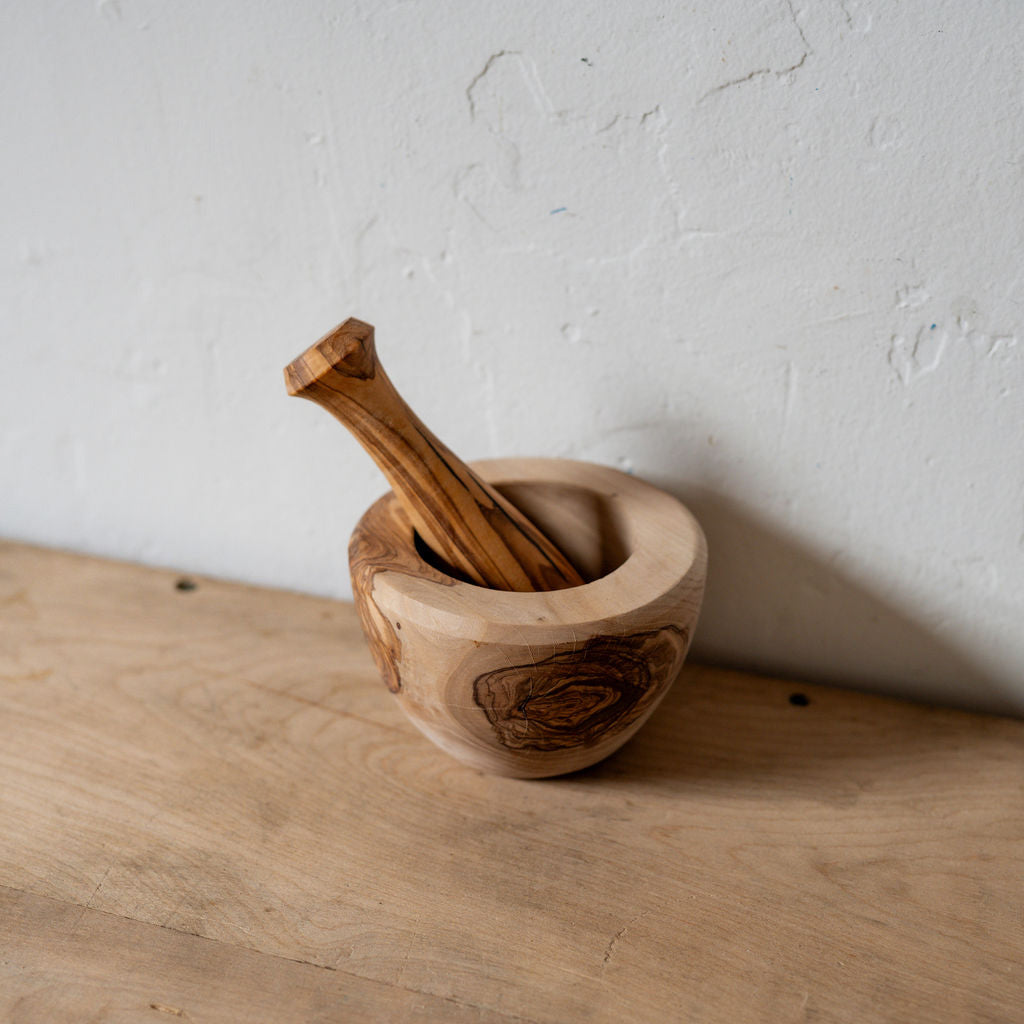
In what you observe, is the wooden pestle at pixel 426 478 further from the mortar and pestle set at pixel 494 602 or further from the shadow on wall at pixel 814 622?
the shadow on wall at pixel 814 622

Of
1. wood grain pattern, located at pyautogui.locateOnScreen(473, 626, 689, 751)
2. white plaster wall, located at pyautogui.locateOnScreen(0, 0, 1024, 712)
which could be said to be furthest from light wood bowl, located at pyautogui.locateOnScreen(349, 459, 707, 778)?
white plaster wall, located at pyautogui.locateOnScreen(0, 0, 1024, 712)

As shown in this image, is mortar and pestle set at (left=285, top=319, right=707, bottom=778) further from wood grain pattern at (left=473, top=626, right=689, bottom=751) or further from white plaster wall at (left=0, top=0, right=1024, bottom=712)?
white plaster wall at (left=0, top=0, right=1024, bottom=712)

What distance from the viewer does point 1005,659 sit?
668 mm

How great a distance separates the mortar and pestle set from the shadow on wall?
0.07 m

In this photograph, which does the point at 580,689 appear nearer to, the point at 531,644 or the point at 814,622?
the point at 531,644

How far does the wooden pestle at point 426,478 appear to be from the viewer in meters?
0.51

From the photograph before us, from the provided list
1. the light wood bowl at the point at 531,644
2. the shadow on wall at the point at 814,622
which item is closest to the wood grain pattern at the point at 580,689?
the light wood bowl at the point at 531,644

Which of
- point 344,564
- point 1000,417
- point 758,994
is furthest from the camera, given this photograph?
point 344,564

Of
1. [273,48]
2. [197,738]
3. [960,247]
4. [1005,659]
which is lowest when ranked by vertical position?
[1005,659]

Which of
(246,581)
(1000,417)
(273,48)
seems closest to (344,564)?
(246,581)

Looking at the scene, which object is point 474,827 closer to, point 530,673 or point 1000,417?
point 530,673

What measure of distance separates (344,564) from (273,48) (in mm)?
383

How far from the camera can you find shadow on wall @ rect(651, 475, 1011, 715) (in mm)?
673

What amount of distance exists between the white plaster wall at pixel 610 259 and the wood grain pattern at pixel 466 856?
0.35ft
